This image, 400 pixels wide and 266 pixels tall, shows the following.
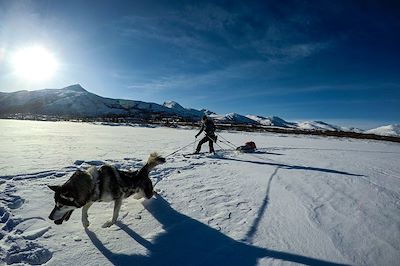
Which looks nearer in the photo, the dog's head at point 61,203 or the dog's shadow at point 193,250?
the dog's shadow at point 193,250

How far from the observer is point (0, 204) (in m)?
5.31

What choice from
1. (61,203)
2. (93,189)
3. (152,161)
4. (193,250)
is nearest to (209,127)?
(152,161)

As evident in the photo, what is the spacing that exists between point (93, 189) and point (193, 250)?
1815 mm

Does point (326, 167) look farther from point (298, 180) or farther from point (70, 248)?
point (70, 248)

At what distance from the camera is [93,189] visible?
438 cm

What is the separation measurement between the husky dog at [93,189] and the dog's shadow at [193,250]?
502mm

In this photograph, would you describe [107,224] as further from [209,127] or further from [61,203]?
[209,127]

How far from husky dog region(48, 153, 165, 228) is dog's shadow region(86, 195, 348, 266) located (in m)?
0.50

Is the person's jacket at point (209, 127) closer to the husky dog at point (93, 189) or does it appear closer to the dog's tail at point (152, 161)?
the dog's tail at point (152, 161)

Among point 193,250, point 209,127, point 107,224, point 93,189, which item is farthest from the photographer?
point 209,127

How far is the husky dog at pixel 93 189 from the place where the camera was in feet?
13.3

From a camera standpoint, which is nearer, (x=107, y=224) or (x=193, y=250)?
(x=193, y=250)

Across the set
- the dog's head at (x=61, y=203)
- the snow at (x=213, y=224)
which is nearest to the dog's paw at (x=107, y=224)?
the snow at (x=213, y=224)

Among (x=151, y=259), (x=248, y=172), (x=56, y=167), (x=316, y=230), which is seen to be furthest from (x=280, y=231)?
(x=56, y=167)
